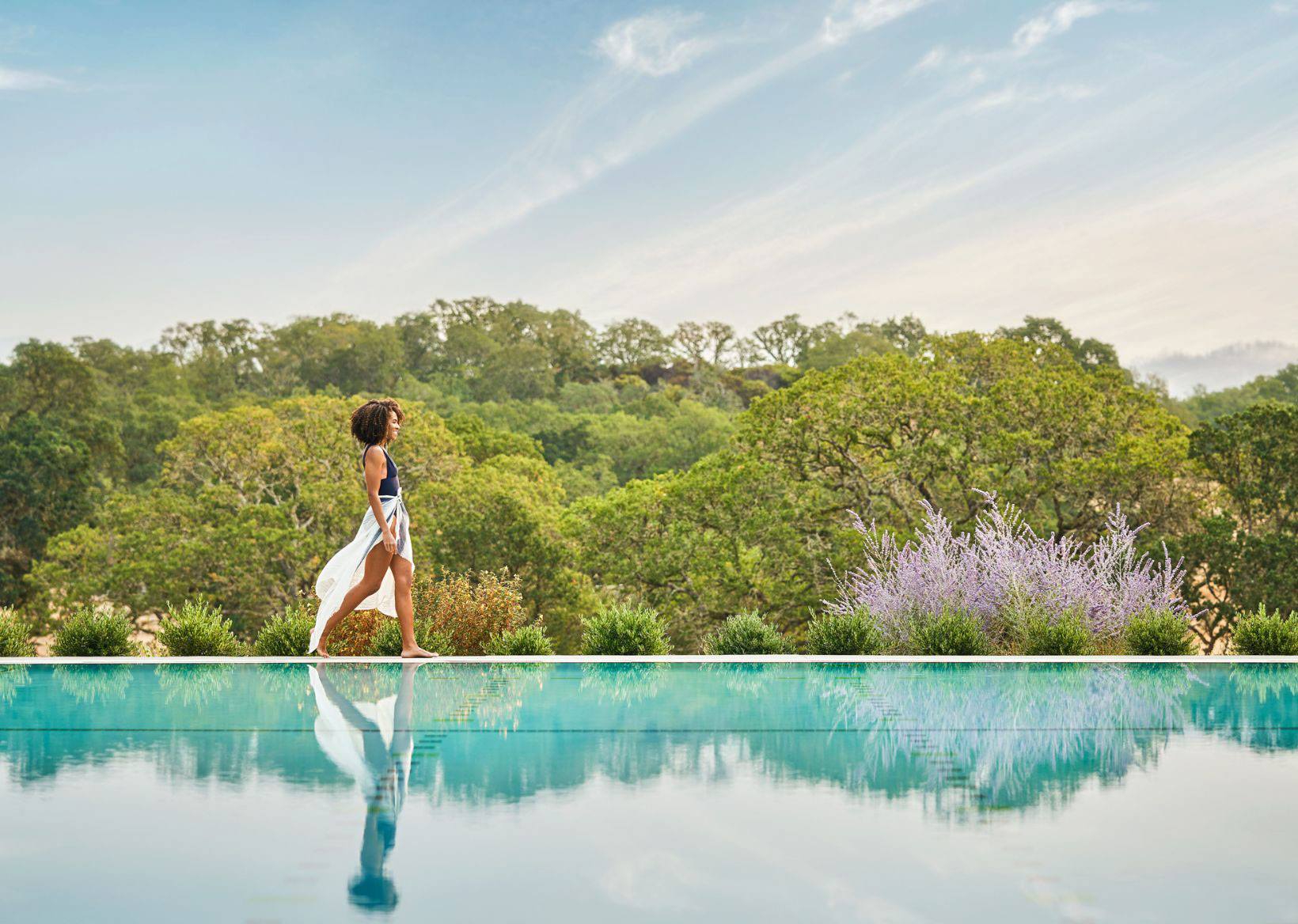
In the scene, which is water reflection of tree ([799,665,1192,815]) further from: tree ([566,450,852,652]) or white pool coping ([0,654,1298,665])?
tree ([566,450,852,652])

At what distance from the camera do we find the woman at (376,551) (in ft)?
26.1

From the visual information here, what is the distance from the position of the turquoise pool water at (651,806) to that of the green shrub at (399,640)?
248cm

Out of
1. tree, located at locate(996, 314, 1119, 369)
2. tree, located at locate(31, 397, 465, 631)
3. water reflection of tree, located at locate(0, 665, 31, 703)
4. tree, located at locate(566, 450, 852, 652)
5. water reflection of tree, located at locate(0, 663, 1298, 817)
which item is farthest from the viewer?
tree, located at locate(996, 314, 1119, 369)

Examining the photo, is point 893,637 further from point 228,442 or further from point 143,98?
point 143,98

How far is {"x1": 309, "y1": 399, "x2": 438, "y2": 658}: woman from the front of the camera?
7.96m

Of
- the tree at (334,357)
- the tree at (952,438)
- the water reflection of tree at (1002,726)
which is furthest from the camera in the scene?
the tree at (334,357)

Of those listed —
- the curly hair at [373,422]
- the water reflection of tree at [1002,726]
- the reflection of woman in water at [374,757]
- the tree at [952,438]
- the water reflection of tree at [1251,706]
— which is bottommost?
the reflection of woman in water at [374,757]

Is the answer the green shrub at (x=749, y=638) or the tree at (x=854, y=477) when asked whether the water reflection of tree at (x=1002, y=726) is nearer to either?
the green shrub at (x=749, y=638)

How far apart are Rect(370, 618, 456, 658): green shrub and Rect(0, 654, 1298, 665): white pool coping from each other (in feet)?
1.85

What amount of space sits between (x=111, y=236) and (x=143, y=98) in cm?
375

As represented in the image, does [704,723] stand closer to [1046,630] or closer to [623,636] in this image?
[623,636]

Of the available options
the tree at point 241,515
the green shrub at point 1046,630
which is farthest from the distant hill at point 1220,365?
the green shrub at point 1046,630

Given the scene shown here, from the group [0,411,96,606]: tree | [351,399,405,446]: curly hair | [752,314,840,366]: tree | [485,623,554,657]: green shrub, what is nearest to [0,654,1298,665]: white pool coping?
[485,623,554,657]: green shrub

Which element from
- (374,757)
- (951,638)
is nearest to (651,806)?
(374,757)
